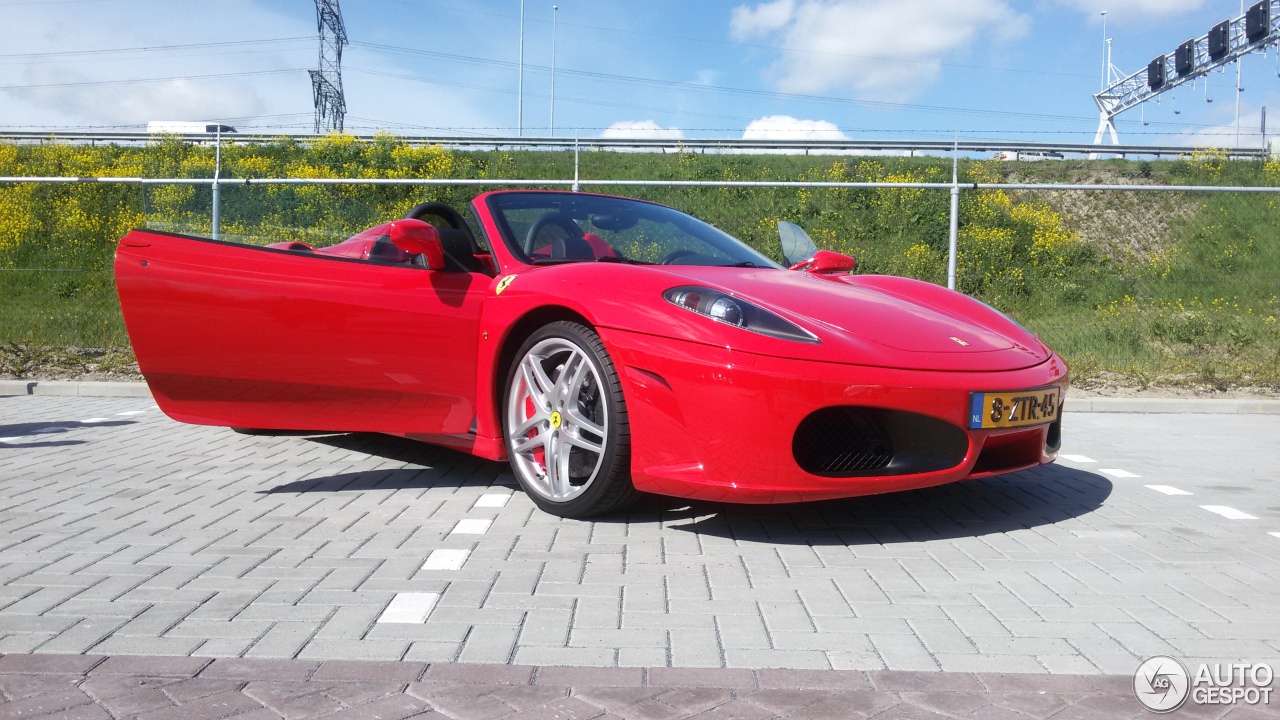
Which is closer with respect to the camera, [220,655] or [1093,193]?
[220,655]

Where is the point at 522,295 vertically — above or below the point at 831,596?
above

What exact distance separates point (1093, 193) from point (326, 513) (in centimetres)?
888

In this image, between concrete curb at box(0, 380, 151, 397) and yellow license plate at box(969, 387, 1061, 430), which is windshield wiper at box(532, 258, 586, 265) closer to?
yellow license plate at box(969, 387, 1061, 430)

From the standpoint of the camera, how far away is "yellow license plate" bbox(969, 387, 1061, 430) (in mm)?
3236

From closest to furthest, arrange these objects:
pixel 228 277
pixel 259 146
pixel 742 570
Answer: pixel 742 570, pixel 228 277, pixel 259 146

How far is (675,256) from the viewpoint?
4.24 m

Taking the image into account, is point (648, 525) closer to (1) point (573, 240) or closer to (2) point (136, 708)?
(1) point (573, 240)

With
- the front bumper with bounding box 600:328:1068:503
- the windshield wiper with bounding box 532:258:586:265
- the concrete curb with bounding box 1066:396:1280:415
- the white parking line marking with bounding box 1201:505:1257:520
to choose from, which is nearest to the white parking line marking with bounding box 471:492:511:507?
the front bumper with bounding box 600:328:1068:503

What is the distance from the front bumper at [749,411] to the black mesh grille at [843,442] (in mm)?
63

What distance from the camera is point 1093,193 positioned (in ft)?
32.8

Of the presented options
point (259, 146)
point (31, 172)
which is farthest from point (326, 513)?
point (259, 146)

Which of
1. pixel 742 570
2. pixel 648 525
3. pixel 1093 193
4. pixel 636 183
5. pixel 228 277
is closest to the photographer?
pixel 742 570

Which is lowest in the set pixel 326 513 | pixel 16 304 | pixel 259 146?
pixel 326 513

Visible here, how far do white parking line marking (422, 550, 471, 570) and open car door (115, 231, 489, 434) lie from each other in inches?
33.8
